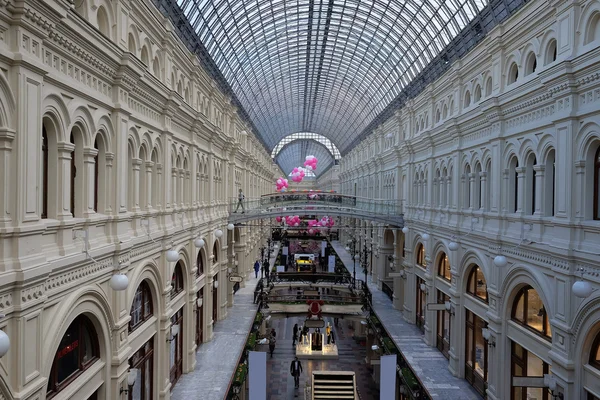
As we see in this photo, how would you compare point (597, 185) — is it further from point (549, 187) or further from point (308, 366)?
point (308, 366)

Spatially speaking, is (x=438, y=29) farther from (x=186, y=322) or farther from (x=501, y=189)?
(x=186, y=322)

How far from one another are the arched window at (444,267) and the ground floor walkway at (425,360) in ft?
10.8

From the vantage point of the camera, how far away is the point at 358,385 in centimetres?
2280

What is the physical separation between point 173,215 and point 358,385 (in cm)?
1241

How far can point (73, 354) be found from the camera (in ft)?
31.5

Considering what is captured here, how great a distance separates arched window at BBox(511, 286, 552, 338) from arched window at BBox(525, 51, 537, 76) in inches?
246

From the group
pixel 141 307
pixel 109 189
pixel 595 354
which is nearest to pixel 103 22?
pixel 109 189

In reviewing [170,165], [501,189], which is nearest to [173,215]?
[170,165]

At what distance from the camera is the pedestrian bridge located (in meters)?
29.9

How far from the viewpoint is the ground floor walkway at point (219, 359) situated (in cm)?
1656

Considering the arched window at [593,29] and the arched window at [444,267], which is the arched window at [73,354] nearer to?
the arched window at [593,29]

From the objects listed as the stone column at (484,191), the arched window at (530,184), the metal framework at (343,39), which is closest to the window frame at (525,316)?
the arched window at (530,184)

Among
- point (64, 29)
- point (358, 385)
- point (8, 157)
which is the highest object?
point (64, 29)

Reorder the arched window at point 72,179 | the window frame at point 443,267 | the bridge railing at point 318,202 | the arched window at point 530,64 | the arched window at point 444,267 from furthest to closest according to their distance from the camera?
the bridge railing at point 318,202 < the arched window at point 444,267 < the window frame at point 443,267 < the arched window at point 530,64 < the arched window at point 72,179
